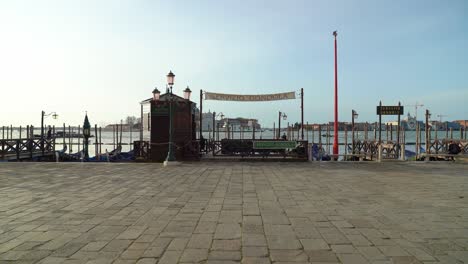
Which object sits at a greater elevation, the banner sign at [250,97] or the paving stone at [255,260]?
the banner sign at [250,97]

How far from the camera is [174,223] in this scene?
4703mm

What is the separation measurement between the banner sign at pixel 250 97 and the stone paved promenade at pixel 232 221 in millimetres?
6896

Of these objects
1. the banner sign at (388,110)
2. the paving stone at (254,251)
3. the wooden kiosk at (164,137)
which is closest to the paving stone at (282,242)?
the paving stone at (254,251)

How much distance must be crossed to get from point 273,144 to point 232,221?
30.9 ft

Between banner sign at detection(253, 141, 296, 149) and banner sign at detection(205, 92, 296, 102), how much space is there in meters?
2.08

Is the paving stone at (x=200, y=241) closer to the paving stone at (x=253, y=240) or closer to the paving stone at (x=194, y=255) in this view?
the paving stone at (x=194, y=255)

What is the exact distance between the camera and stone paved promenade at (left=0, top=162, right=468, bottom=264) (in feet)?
11.7

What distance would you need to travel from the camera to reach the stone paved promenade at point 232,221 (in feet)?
11.7

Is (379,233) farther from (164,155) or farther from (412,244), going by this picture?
(164,155)

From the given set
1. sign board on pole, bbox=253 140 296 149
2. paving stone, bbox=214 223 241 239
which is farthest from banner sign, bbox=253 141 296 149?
paving stone, bbox=214 223 241 239

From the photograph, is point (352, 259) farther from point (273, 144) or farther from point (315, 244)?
point (273, 144)

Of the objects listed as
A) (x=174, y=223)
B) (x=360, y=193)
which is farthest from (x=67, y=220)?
(x=360, y=193)

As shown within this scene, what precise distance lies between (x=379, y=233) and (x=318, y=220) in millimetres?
872

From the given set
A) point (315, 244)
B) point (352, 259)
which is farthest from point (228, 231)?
point (352, 259)
